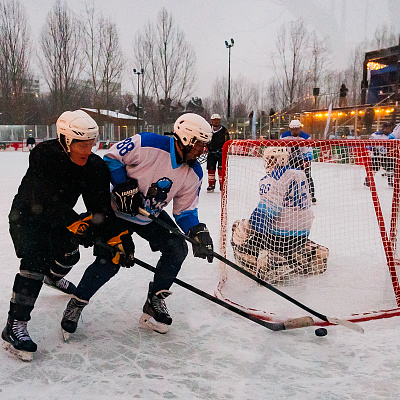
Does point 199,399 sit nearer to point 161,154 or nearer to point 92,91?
point 161,154

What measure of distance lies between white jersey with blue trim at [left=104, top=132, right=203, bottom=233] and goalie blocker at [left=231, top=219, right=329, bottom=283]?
1000mm

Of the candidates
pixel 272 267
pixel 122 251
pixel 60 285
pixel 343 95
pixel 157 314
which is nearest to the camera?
pixel 122 251

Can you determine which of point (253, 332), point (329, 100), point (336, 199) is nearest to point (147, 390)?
point (253, 332)

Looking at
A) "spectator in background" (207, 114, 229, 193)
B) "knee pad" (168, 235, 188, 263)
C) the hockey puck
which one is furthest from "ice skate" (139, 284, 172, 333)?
"spectator in background" (207, 114, 229, 193)

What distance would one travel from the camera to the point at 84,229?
1.94 metres

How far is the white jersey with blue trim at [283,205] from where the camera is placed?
3.05 metres

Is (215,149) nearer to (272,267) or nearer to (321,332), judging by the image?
(272,267)

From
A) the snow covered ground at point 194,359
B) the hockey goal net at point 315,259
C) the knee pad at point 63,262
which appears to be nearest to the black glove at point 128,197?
the knee pad at point 63,262

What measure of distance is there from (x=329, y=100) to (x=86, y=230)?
20902 millimetres

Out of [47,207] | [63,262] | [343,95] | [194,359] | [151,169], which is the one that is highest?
[343,95]

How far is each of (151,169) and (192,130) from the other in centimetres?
30

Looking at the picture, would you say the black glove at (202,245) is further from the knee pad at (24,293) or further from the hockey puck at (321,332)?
the knee pad at (24,293)

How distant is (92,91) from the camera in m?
26.0

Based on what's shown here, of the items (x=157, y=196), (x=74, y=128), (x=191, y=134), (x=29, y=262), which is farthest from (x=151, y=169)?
(x=29, y=262)
